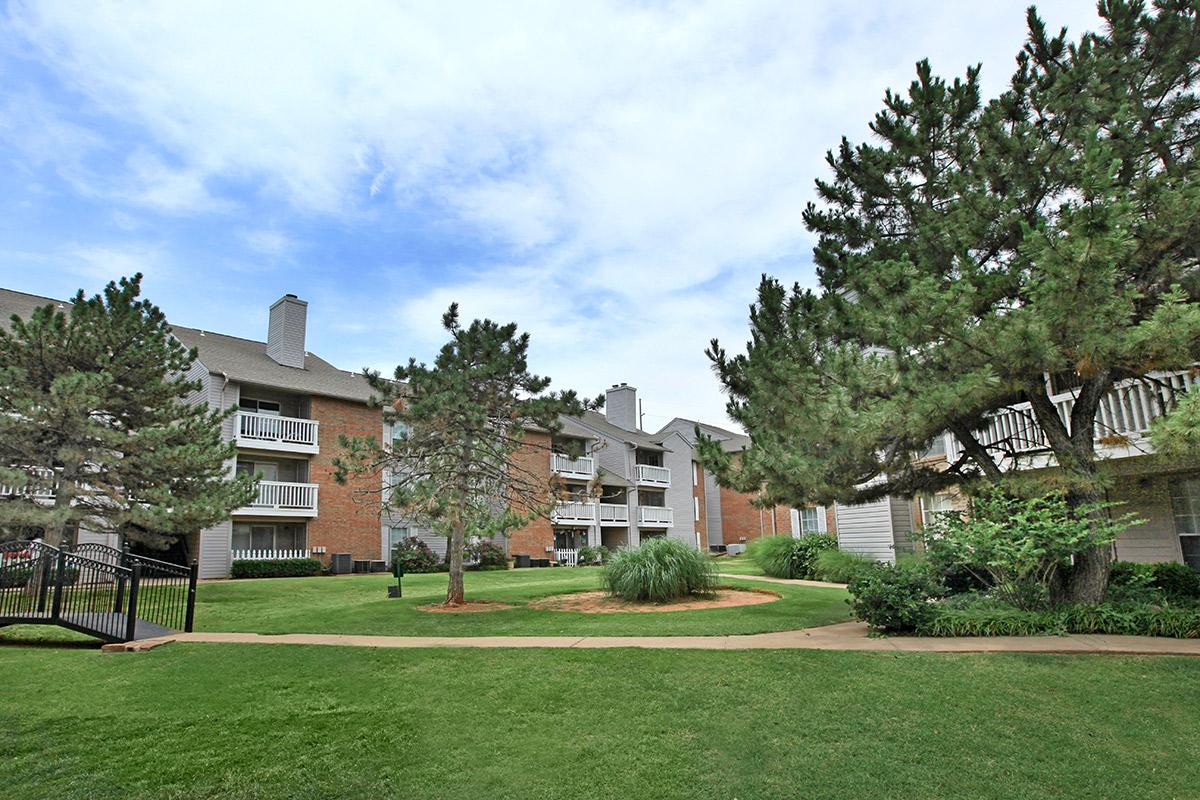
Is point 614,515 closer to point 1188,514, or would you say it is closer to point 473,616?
point 473,616

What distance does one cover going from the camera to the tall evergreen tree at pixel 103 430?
13984mm

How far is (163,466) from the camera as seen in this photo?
1508cm

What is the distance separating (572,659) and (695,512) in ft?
117

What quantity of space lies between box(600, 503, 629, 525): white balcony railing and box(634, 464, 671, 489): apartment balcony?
173 cm

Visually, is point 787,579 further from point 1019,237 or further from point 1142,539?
point 1019,237

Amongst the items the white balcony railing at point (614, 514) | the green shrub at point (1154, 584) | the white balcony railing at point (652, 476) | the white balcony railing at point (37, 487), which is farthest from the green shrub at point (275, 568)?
the green shrub at point (1154, 584)

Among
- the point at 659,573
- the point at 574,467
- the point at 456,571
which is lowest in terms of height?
the point at 659,573

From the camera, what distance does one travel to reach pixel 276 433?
79.0ft

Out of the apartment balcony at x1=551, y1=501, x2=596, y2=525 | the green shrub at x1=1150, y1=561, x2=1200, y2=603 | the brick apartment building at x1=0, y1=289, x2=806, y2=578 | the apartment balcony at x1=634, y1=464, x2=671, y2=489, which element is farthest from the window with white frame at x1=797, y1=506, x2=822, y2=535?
the apartment balcony at x1=634, y1=464, x2=671, y2=489

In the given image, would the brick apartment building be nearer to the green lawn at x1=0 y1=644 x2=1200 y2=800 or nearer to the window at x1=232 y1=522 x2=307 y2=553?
the window at x1=232 y1=522 x2=307 y2=553

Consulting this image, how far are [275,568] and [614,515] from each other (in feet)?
58.8

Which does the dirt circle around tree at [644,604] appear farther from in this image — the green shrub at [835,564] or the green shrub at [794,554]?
the green shrub at [794,554]

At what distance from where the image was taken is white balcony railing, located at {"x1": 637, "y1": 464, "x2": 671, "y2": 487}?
38.2m

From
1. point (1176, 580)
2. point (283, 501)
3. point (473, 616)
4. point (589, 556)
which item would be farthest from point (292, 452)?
point (1176, 580)
